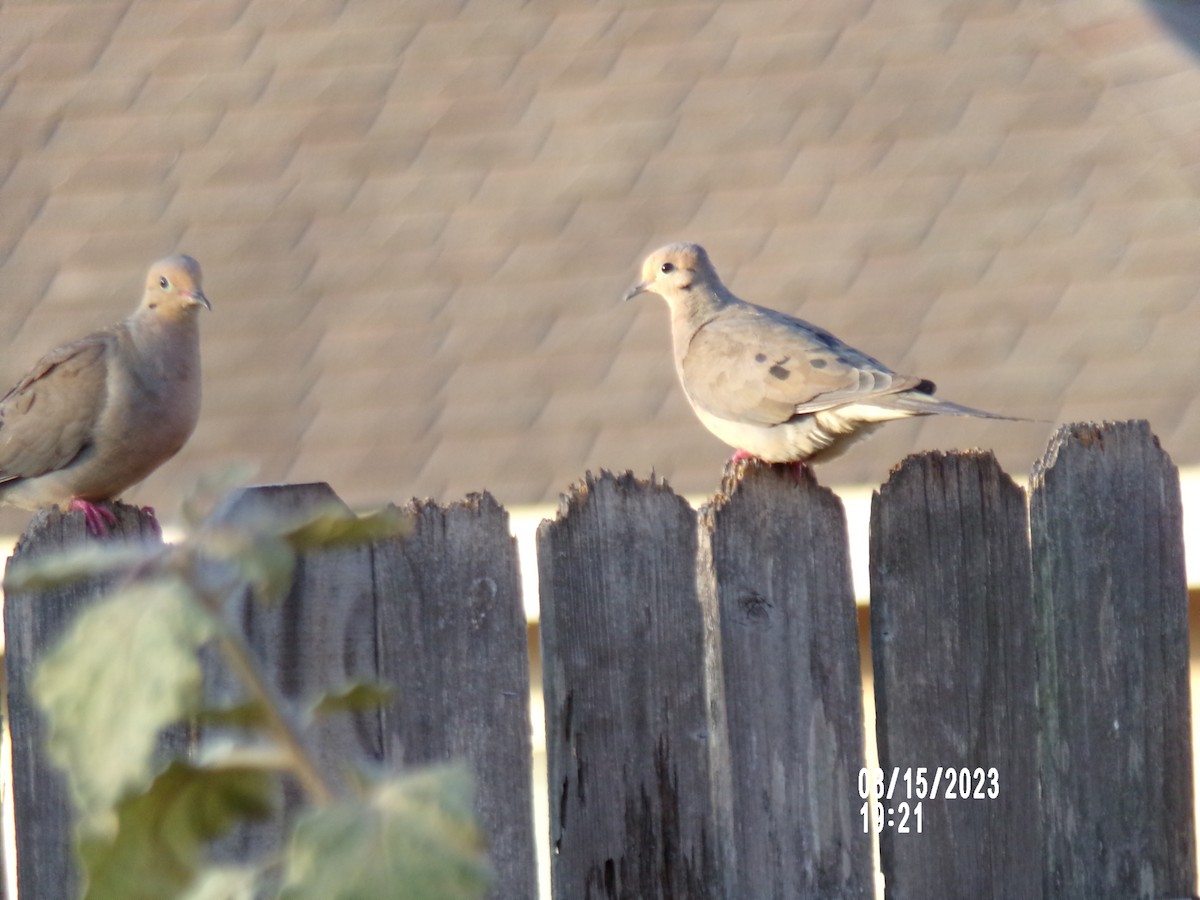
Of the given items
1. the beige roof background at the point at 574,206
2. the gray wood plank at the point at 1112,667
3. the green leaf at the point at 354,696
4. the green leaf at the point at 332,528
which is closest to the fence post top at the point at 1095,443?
the gray wood plank at the point at 1112,667

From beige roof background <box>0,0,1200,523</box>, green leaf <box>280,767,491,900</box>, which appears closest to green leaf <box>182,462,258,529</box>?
green leaf <box>280,767,491,900</box>

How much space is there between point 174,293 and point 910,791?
8.92 feet

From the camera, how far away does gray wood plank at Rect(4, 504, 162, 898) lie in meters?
2.60

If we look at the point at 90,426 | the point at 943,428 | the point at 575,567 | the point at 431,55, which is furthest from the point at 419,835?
the point at 431,55

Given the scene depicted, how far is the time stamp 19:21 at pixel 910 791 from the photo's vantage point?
2.90m

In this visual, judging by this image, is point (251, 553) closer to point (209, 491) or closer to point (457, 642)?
point (209, 491)

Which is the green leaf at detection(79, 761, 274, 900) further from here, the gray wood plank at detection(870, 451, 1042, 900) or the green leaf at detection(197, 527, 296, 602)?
the gray wood plank at detection(870, 451, 1042, 900)

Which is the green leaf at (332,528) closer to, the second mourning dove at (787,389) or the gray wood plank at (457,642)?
the gray wood plank at (457,642)

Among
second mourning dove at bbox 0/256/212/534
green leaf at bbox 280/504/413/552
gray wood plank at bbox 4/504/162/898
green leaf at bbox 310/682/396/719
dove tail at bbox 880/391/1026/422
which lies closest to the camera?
green leaf at bbox 280/504/413/552

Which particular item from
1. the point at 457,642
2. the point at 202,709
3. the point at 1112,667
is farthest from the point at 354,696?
the point at 1112,667

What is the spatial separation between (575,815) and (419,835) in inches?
81.4

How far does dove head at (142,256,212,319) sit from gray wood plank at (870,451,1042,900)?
8.02 ft

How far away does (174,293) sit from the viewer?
462 cm

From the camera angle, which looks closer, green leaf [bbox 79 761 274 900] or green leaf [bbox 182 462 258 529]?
green leaf [bbox 182 462 258 529]
